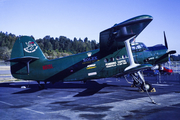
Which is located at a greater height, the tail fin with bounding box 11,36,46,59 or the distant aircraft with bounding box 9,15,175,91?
the tail fin with bounding box 11,36,46,59

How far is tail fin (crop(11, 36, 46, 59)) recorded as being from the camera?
1434 cm

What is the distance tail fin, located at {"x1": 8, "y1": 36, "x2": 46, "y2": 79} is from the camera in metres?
14.1

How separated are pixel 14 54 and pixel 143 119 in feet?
40.0

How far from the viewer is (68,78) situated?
13727mm

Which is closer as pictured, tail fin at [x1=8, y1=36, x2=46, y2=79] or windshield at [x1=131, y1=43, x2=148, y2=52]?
windshield at [x1=131, y1=43, x2=148, y2=52]

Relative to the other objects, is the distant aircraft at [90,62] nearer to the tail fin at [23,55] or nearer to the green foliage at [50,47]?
Answer: the tail fin at [23,55]

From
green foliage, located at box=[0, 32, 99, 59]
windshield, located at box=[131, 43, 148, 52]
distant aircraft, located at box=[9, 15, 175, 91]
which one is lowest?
distant aircraft, located at box=[9, 15, 175, 91]

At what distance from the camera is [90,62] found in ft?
44.0

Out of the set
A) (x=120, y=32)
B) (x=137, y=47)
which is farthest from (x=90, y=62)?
(x=137, y=47)

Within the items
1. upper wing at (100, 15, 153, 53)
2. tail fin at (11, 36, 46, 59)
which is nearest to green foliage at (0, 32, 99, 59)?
tail fin at (11, 36, 46, 59)

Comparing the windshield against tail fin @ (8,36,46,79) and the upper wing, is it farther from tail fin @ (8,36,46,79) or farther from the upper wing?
tail fin @ (8,36,46,79)

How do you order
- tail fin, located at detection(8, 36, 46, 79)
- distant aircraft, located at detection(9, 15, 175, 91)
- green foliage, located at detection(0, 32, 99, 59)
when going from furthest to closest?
green foliage, located at detection(0, 32, 99, 59) < tail fin, located at detection(8, 36, 46, 79) < distant aircraft, located at detection(9, 15, 175, 91)

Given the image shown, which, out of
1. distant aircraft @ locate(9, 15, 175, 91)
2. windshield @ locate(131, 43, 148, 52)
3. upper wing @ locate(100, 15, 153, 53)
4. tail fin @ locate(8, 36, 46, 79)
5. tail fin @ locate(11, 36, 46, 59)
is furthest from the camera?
tail fin @ locate(11, 36, 46, 59)

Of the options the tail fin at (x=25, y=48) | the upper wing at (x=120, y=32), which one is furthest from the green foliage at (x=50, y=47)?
the upper wing at (x=120, y=32)
